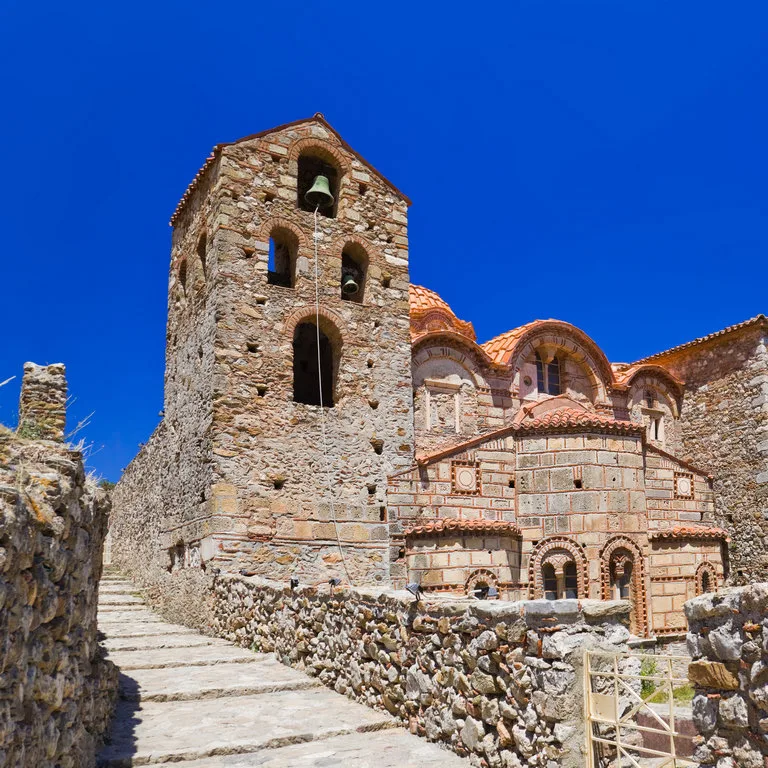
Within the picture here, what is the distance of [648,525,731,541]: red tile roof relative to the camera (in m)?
13.9

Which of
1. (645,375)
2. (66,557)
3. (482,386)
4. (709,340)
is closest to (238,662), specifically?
(66,557)

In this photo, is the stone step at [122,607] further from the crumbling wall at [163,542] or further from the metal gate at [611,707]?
the metal gate at [611,707]

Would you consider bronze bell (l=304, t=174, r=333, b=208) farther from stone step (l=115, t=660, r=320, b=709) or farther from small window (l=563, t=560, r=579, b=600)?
stone step (l=115, t=660, r=320, b=709)

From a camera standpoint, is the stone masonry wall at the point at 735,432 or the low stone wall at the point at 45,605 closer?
the low stone wall at the point at 45,605

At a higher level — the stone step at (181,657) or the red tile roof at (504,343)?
the red tile roof at (504,343)

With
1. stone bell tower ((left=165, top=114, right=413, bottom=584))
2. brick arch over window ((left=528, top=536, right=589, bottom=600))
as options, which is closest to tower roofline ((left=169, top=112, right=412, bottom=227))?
stone bell tower ((left=165, top=114, right=413, bottom=584))

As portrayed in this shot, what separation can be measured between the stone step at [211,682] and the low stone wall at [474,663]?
1.30ft

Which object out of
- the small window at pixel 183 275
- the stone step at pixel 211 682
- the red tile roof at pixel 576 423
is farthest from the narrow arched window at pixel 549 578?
the small window at pixel 183 275

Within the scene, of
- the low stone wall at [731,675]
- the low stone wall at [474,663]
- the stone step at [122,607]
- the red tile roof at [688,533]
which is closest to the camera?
the low stone wall at [731,675]

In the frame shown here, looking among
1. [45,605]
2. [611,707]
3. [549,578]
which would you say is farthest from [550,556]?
[45,605]

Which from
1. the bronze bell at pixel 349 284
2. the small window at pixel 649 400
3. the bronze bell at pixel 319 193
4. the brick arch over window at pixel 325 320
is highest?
the bronze bell at pixel 319 193

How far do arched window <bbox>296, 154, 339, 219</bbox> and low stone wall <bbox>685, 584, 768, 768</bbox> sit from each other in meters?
11.4

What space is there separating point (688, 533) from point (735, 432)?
373cm

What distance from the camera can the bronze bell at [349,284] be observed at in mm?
13555
